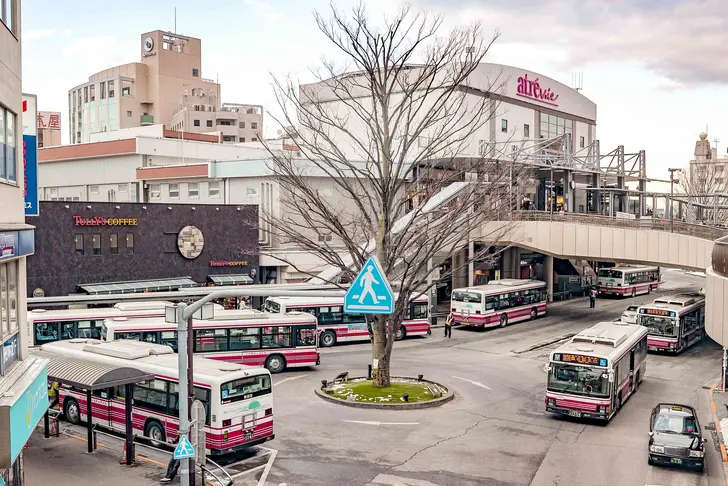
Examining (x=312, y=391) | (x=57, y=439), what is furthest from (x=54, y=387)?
(x=312, y=391)

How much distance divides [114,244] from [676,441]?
35.6m

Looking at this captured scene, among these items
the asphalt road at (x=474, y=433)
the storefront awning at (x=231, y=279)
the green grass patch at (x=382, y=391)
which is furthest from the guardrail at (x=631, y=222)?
the green grass patch at (x=382, y=391)

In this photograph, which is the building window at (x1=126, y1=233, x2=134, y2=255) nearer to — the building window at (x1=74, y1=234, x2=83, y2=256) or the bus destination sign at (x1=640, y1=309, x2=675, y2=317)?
the building window at (x1=74, y1=234, x2=83, y2=256)

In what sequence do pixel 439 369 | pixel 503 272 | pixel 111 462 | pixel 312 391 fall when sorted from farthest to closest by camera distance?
1. pixel 503 272
2. pixel 439 369
3. pixel 312 391
4. pixel 111 462

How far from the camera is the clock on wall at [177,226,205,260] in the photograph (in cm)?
4972

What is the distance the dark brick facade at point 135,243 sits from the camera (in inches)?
Answer: 1715

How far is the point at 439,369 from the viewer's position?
1357 inches

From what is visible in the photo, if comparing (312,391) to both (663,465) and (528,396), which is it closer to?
(528,396)

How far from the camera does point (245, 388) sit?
21312mm

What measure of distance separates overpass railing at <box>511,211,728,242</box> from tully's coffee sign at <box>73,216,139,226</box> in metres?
24.6

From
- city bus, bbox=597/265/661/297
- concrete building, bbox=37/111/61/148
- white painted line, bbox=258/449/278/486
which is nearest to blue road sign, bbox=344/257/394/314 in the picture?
white painted line, bbox=258/449/278/486

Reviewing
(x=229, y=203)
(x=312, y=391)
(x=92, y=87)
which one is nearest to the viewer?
(x=312, y=391)

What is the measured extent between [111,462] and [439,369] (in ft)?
56.9

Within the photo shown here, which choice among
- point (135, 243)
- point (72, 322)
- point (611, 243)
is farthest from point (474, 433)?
point (135, 243)
